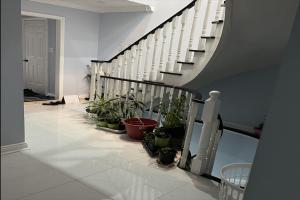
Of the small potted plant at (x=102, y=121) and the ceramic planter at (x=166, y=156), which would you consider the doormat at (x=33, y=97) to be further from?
the ceramic planter at (x=166, y=156)

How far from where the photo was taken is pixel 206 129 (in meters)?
2.64

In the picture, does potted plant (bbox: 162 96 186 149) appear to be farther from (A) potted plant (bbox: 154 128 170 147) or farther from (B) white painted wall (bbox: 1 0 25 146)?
(B) white painted wall (bbox: 1 0 25 146)

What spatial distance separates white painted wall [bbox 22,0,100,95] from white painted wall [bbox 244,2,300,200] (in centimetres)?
579

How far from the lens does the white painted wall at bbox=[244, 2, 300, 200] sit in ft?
2.72

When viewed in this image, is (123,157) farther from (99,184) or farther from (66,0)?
(66,0)

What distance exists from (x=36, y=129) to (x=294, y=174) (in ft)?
12.0

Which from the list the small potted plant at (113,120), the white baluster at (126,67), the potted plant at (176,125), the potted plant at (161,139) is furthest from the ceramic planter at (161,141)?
the white baluster at (126,67)

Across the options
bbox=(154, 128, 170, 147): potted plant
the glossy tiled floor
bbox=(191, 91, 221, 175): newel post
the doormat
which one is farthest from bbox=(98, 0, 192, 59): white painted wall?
bbox=(191, 91, 221, 175): newel post

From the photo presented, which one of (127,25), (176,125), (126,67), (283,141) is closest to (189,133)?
(176,125)

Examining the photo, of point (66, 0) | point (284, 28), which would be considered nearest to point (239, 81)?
point (284, 28)

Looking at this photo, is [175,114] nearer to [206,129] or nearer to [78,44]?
[206,129]

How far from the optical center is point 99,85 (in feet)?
16.1

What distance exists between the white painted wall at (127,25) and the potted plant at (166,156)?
3629 mm

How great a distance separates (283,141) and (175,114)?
245 centimetres
